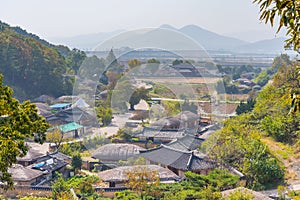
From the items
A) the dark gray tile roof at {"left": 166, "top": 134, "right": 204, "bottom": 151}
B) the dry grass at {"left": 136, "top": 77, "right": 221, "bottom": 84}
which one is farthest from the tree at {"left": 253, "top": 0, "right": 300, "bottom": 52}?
the dry grass at {"left": 136, "top": 77, "right": 221, "bottom": 84}

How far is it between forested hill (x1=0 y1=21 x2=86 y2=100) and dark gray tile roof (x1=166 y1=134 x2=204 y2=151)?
47.4ft

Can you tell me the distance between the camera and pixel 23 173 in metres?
10.4

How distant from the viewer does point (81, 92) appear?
717 inches

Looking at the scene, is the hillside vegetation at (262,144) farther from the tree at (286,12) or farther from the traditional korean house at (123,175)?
the tree at (286,12)

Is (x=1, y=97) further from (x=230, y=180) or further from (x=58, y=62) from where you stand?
(x=58, y=62)

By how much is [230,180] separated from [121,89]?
7.02 meters

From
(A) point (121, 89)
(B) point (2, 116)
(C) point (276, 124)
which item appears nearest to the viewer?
(B) point (2, 116)

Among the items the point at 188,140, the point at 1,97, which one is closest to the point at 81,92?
the point at 188,140

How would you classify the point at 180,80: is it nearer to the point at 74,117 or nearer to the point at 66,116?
the point at 74,117

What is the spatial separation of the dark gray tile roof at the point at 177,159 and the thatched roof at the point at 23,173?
327 cm

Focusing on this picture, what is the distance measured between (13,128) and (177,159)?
7.42m

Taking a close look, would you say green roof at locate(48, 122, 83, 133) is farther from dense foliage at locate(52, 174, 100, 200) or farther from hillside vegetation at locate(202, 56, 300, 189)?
dense foliage at locate(52, 174, 100, 200)

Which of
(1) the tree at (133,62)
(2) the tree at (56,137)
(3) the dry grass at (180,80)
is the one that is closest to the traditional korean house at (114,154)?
(2) the tree at (56,137)

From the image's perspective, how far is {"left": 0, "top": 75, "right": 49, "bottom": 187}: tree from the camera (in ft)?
13.3
